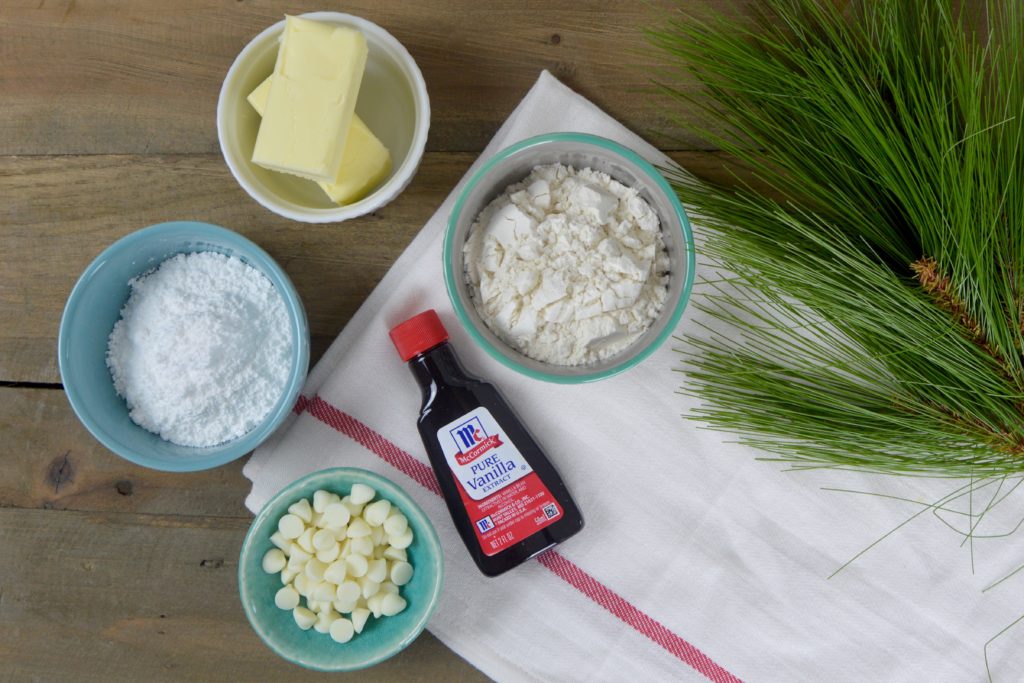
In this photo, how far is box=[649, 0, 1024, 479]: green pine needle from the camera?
64 cm

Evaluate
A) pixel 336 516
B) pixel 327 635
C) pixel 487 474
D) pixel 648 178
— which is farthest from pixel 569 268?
pixel 327 635

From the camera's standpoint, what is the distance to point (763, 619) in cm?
82

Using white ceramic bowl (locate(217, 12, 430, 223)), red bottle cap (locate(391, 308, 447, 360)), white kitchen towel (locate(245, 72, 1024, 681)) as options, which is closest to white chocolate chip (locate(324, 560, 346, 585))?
white kitchen towel (locate(245, 72, 1024, 681))

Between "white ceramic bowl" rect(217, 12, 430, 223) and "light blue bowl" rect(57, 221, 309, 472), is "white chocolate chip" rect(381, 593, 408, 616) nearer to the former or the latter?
"light blue bowl" rect(57, 221, 309, 472)

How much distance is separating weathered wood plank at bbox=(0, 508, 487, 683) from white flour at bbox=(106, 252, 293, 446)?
15cm

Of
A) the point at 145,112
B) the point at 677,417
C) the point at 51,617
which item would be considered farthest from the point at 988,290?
the point at 51,617

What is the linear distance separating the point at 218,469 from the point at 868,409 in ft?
2.20

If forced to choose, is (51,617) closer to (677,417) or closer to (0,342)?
(0,342)

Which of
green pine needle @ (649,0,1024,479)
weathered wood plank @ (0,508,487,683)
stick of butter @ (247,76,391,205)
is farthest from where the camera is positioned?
weathered wood plank @ (0,508,487,683)

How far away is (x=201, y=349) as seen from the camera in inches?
29.8

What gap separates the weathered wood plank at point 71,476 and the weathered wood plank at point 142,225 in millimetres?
43

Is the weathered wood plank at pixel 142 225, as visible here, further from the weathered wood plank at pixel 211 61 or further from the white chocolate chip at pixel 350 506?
the white chocolate chip at pixel 350 506

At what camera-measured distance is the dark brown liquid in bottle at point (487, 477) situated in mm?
806

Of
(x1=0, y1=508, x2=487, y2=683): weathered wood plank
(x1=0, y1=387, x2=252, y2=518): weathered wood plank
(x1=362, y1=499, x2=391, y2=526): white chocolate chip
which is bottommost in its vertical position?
(x1=0, y1=508, x2=487, y2=683): weathered wood plank
